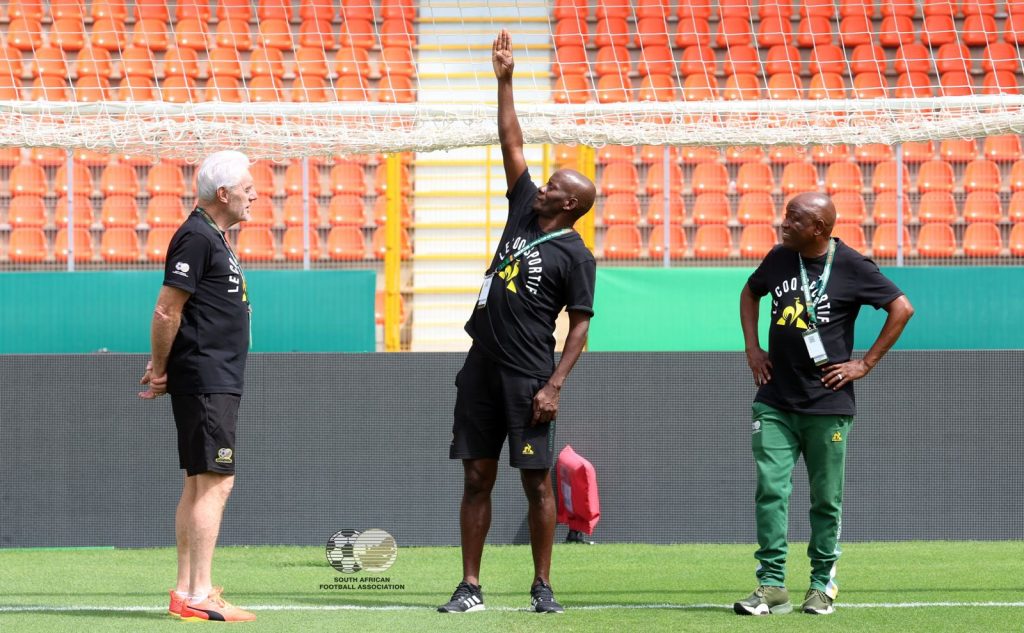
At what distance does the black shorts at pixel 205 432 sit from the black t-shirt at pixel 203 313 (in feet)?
0.13

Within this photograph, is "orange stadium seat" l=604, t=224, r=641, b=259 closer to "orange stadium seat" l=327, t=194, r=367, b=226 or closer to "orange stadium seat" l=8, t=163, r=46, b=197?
"orange stadium seat" l=327, t=194, r=367, b=226

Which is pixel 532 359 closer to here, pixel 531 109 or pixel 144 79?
pixel 531 109

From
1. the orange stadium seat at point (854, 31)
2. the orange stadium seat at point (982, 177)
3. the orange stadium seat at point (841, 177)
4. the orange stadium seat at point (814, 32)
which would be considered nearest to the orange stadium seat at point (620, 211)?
the orange stadium seat at point (841, 177)

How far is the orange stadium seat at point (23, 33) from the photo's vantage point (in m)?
11.9

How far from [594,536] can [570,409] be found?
2.54 feet

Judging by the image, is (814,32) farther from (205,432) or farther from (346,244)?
(205,432)

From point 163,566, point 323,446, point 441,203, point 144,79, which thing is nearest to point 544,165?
point 441,203

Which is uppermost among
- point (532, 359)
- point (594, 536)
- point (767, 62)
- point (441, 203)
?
point (767, 62)

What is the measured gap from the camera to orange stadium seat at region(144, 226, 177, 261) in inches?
383

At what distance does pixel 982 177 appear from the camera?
33.6ft

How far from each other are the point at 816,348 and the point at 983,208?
5293 millimetres

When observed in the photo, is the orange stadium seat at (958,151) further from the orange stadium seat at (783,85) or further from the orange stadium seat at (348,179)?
the orange stadium seat at (348,179)

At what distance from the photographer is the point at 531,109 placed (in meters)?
7.74

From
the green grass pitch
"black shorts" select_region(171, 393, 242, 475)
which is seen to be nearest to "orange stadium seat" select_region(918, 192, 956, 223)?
the green grass pitch
